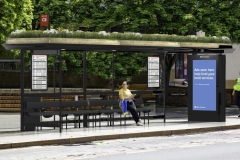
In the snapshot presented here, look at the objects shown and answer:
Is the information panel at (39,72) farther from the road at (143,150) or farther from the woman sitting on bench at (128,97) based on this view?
the road at (143,150)

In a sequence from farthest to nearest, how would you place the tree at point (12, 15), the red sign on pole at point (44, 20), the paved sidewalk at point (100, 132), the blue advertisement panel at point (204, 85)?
the red sign on pole at point (44, 20)
the tree at point (12, 15)
the blue advertisement panel at point (204, 85)
the paved sidewalk at point (100, 132)

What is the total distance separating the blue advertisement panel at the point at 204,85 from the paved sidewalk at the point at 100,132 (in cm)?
78

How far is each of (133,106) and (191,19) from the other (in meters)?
12.8

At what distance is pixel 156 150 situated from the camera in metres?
15.9

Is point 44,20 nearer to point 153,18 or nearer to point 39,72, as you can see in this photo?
point 153,18

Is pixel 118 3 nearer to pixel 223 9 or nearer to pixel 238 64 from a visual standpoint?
pixel 223 9

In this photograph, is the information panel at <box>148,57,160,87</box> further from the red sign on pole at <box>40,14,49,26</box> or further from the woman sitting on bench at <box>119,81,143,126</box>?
the red sign on pole at <box>40,14,49,26</box>

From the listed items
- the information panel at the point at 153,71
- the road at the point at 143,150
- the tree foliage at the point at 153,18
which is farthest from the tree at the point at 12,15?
the road at the point at 143,150

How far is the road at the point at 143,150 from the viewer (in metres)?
Result: 14.5

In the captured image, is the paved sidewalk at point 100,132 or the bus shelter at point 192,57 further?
the bus shelter at point 192,57

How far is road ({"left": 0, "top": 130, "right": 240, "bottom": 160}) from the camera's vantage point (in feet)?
47.7

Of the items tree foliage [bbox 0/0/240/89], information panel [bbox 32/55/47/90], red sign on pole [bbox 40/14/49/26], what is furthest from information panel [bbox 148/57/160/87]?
red sign on pole [bbox 40/14/49/26]

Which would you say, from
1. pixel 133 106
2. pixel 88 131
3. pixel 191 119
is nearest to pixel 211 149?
pixel 88 131

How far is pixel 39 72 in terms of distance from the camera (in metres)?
20.3
